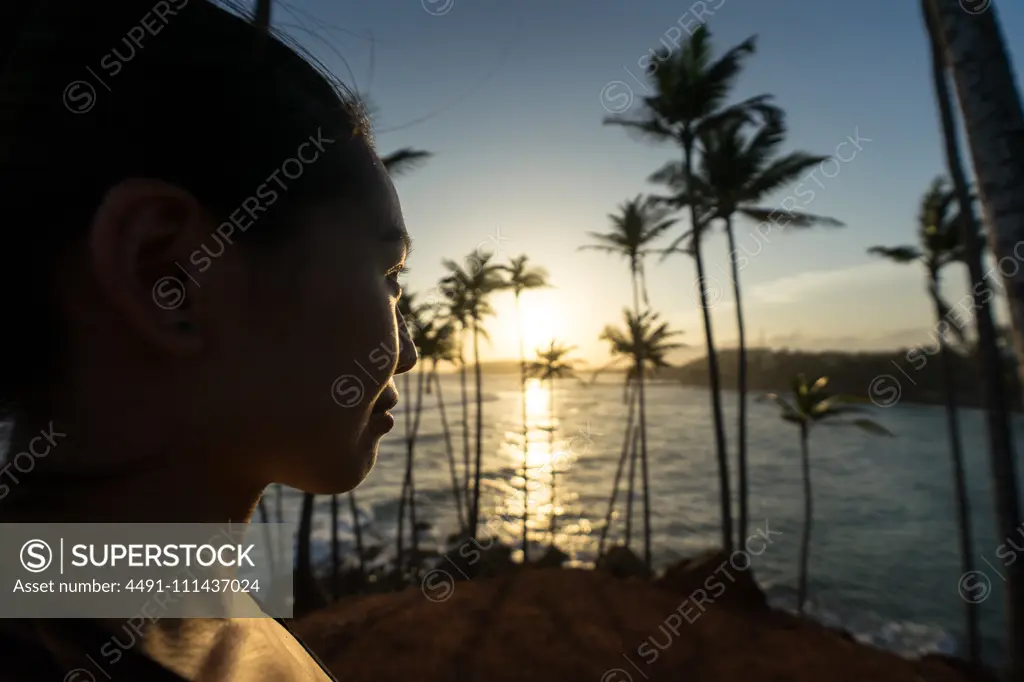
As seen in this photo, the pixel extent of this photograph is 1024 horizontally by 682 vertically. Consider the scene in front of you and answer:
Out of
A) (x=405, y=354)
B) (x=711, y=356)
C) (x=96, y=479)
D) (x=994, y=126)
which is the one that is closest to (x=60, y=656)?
(x=96, y=479)

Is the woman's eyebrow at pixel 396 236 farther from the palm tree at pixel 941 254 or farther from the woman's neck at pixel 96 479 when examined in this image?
the palm tree at pixel 941 254

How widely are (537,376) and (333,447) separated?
2628 cm

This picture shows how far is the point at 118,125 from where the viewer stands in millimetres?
472

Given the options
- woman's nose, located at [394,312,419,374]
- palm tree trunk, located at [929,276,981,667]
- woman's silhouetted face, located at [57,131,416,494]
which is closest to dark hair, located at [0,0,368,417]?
woman's silhouetted face, located at [57,131,416,494]

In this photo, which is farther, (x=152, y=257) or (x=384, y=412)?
(x=384, y=412)

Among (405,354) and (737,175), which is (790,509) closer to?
(737,175)

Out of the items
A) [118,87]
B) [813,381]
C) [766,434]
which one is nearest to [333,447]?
[118,87]

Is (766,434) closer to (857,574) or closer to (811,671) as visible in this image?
(857,574)

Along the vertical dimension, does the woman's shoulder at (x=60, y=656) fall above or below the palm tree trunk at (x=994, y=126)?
below

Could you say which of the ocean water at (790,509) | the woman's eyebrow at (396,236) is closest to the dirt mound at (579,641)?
the ocean water at (790,509)

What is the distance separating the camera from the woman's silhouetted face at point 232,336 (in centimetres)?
45

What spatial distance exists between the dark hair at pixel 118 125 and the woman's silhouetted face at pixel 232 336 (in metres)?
0.02

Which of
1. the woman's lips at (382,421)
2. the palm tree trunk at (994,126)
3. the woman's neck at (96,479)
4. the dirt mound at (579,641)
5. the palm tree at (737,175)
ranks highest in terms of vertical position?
the palm tree at (737,175)

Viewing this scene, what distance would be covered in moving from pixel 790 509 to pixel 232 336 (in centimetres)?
5086
